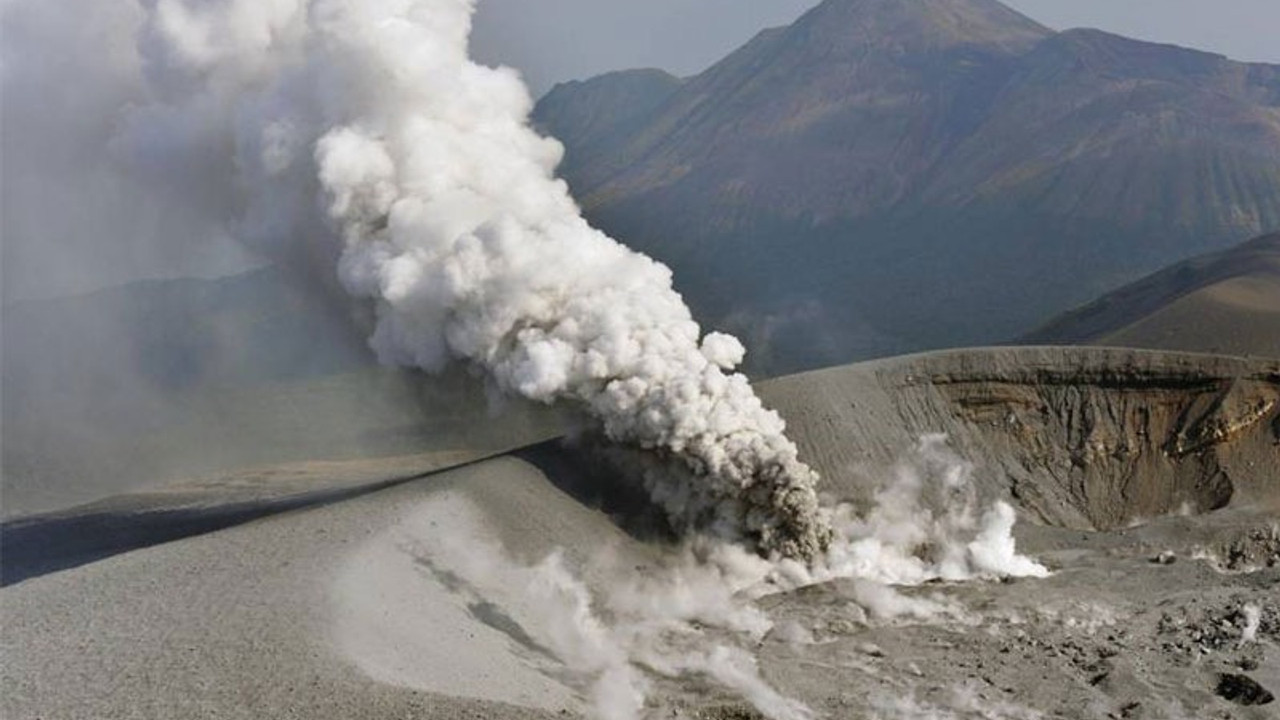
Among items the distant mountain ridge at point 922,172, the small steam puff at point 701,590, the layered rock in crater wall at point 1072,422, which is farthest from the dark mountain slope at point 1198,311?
the small steam puff at point 701,590

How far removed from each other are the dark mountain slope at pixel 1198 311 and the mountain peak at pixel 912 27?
3572 inches

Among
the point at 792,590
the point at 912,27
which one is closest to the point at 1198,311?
the point at 792,590

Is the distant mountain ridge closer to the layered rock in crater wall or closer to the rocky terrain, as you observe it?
the layered rock in crater wall

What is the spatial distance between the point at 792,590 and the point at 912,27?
158m

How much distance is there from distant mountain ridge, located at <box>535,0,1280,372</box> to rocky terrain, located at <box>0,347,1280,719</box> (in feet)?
116

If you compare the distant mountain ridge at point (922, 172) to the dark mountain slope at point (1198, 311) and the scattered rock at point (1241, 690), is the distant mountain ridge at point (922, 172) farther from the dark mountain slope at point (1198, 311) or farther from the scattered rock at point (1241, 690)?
the scattered rock at point (1241, 690)

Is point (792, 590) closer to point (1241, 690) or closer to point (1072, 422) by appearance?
point (1241, 690)

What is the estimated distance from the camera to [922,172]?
135125mm

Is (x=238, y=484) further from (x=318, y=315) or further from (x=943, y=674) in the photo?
(x=943, y=674)

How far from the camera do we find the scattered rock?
66.4 feet

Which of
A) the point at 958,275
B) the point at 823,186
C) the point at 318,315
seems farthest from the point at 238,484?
the point at 823,186

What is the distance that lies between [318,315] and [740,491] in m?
18.0

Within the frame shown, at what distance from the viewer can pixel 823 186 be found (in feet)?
439

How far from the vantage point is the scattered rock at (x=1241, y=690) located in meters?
20.2
